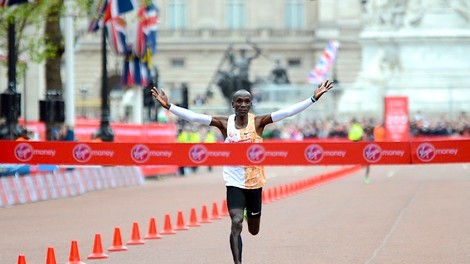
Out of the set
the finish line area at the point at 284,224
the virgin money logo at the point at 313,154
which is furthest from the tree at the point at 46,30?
the virgin money logo at the point at 313,154

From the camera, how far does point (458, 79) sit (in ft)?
232

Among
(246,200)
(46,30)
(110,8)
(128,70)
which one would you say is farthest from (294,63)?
(246,200)

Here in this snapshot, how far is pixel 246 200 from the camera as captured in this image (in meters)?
17.1

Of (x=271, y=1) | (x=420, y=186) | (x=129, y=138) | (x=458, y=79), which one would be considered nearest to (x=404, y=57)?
(x=458, y=79)

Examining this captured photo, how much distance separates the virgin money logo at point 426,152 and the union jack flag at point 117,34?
72.2 ft

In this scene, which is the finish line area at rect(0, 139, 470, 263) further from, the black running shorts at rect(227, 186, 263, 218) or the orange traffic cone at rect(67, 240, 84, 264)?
the black running shorts at rect(227, 186, 263, 218)

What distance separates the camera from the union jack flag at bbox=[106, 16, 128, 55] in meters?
43.0

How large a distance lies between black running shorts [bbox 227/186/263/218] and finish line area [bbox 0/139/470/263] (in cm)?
222

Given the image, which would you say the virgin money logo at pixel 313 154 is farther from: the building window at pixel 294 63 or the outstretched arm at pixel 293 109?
the building window at pixel 294 63

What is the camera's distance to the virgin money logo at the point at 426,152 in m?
21.2

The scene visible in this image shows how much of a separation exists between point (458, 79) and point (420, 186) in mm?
31874

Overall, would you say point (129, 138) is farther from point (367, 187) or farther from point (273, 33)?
point (273, 33)

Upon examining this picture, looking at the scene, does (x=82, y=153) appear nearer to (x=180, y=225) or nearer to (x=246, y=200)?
(x=180, y=225)

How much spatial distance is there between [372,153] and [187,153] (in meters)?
2.39
